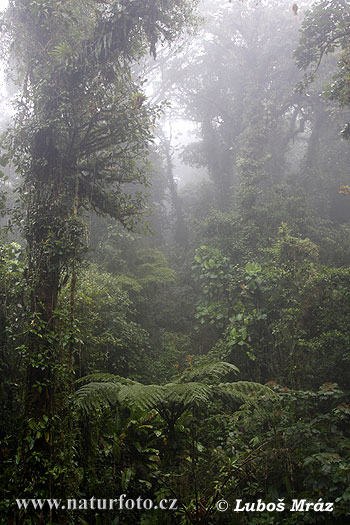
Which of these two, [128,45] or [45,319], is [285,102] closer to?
[128,45]

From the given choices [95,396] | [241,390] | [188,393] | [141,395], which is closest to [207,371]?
[241,390]

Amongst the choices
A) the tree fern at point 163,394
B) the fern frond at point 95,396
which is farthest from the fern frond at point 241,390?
the fern frond at point 95,396

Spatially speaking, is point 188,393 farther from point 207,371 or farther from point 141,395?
point 207,371

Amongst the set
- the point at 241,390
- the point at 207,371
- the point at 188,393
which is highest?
the point at 207,371

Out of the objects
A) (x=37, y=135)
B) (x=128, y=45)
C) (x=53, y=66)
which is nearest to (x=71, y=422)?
(x=37, y=135)

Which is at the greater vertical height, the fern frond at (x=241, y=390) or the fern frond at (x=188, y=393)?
the fern frond at (x=188, y=393)

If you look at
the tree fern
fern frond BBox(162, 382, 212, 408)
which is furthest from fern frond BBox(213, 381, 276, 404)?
fern frond BBox(162, 382, 212, 408)

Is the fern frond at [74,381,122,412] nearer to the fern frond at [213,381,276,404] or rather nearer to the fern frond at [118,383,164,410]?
the fern frond at [118,383,164,410]

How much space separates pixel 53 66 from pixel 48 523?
16.9ft

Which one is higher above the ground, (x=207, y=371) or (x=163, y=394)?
(x=207, y=371)

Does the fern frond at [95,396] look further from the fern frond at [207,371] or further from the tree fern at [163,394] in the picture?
the fern frond at [207,371]

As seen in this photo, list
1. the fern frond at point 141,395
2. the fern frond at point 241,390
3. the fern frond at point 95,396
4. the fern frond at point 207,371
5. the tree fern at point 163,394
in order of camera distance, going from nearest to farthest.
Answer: the fern frond at point 141,395 → the tree fern at point 163,394 → the fern frond at point 95,396 → the fern frond at point 241,390 → the fern frond at point 207,371

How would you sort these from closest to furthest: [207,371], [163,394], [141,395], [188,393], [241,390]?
[141,395] → [188,393] → [163,394] → [207,371] → [241,390]

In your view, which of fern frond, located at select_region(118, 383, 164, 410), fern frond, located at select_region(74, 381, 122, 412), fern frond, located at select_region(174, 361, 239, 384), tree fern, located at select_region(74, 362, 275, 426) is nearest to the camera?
fern frond, located at select_region(118, 383, 164, 410)
